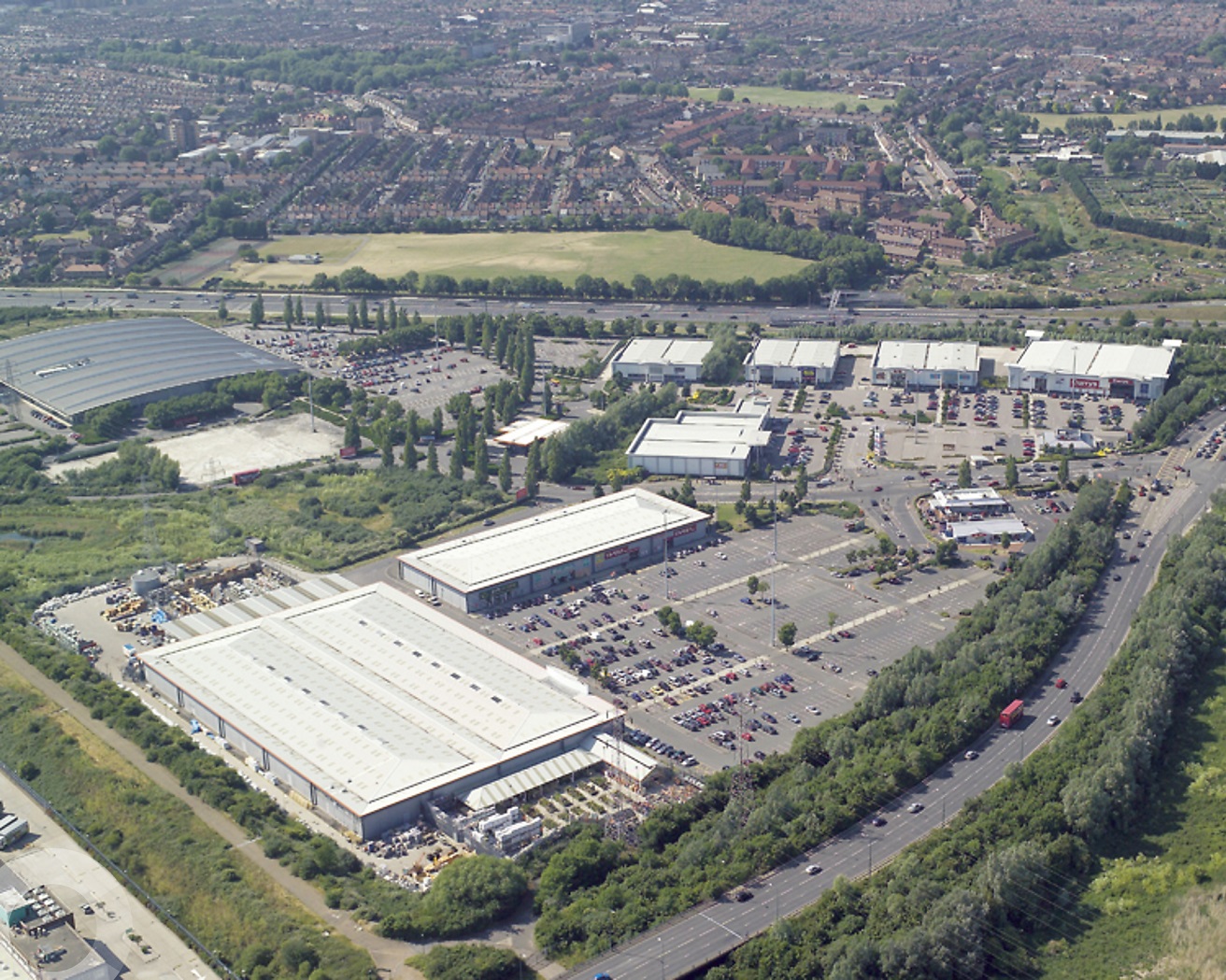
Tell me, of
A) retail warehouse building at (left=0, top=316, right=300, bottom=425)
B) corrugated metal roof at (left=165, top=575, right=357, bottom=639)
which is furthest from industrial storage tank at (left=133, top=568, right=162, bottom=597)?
retail warehouse building at (left=0, top=316, right=300, bottom=425)

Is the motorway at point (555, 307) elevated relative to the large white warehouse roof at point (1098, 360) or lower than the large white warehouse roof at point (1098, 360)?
lower

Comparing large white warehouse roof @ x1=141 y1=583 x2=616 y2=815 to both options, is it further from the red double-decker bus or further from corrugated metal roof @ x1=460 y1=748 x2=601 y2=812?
the red double-decker bus

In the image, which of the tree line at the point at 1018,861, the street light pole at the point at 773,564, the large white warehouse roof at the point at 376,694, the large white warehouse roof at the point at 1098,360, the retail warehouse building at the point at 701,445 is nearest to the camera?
the tree line at the point at 1018,861

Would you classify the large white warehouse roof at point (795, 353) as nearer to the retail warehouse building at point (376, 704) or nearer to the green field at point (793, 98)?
the retail warehouse building at point (376, 704)

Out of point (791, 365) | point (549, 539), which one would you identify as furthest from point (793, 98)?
point (549, 539)

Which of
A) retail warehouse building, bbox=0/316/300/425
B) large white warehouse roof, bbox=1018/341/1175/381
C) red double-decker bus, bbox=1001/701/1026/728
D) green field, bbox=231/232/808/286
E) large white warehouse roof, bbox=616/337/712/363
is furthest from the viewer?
green field, bbox=231/232/808/286

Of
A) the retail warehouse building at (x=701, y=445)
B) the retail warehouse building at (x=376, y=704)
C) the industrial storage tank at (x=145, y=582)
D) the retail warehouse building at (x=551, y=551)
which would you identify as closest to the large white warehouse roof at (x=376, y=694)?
the retail warehouse building at (x=376, y=704)

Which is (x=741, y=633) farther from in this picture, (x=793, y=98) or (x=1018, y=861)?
(x=793, y=98)
